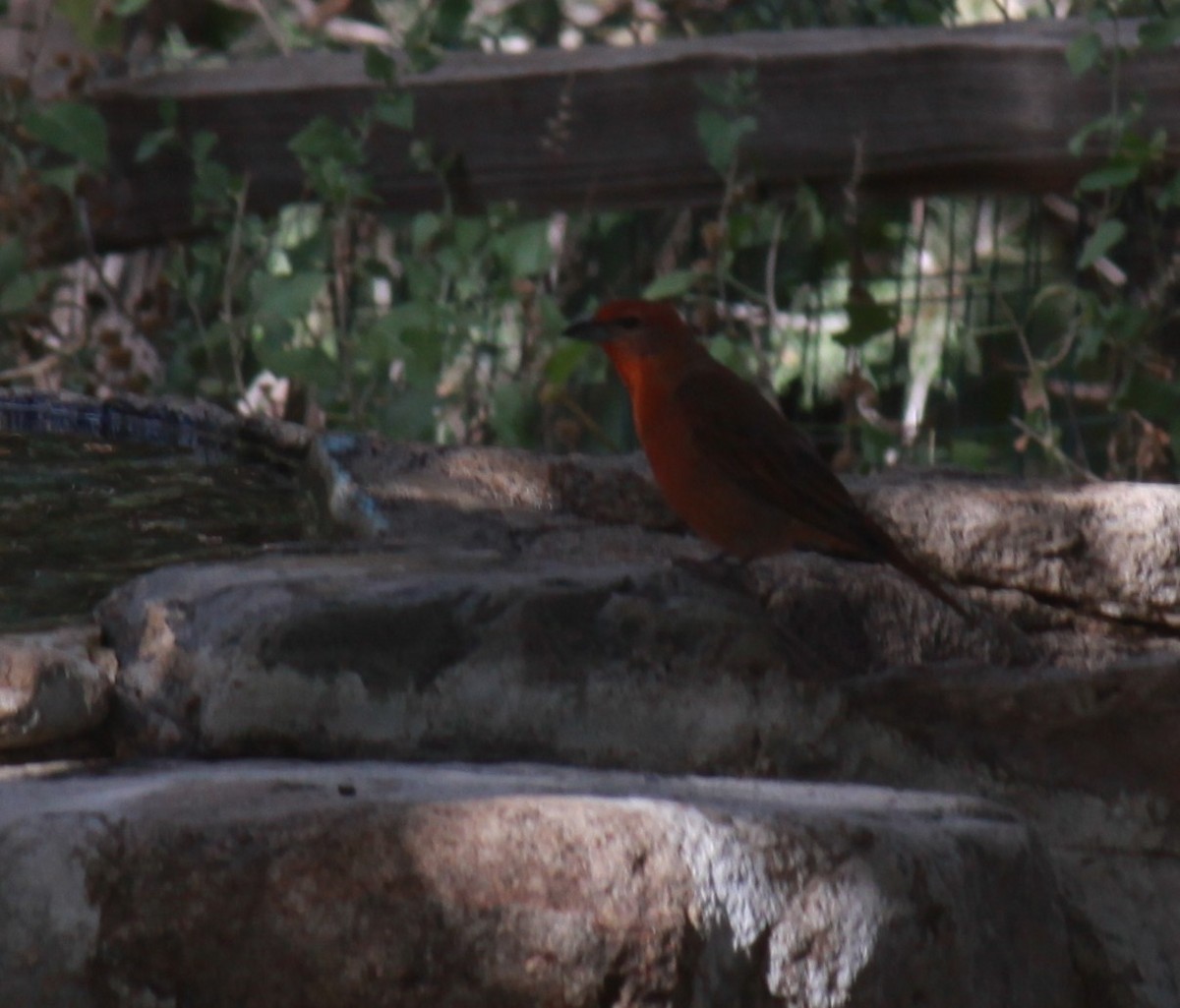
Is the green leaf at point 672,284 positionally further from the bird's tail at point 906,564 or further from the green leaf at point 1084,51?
the bird's tail at point 906,564

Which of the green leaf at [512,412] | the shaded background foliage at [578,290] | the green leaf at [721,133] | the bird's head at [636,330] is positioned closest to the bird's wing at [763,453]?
the bird's head at [636,330]

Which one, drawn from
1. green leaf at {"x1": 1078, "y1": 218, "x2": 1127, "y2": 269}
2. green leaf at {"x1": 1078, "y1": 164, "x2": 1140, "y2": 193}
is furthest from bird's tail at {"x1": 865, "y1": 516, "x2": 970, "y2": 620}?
green leaf at {"x1": 1078, "y1": 164, "x2": 1140, "y2": 193}

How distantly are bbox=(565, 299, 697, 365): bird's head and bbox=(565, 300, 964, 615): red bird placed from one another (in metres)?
0.04

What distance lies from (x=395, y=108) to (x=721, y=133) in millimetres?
803

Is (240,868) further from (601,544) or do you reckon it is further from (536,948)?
(601,544)

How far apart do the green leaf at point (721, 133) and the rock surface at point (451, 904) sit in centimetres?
306

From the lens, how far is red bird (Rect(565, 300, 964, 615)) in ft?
10.4

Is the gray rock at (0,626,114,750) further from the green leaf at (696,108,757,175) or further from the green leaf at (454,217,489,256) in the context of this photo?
the green leaf at (454,217,489,256)

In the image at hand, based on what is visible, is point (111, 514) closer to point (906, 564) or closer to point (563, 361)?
point (906, 564)

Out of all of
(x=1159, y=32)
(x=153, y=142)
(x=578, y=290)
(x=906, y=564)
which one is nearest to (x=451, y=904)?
(x=906, y=564)

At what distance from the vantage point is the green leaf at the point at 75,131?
193 inches

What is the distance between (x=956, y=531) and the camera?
10.1ft

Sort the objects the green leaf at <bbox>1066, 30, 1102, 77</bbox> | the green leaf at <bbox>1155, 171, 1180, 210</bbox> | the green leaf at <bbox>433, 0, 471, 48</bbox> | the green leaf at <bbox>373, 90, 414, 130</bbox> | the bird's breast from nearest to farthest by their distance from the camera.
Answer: the bird's breast, the green leaf at <bbox>1066, 30, 1102, 77</bbox>, the green leaf at <bbox>1155, 171, 1180, 210</bbox>, the green leaf at <bbox>373, 90, 414, 130</bbox>, the green leaf at <bbox>433, 0, 471, 48</bbox>

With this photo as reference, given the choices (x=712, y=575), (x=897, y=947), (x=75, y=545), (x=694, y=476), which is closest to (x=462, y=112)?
(x=694, y=476)
